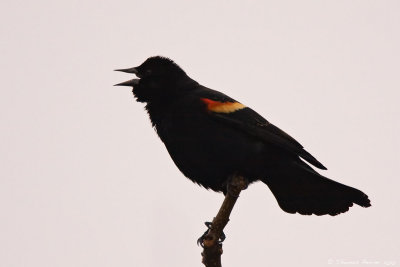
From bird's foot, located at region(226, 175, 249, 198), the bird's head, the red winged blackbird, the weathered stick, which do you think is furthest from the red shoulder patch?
the weathered stick

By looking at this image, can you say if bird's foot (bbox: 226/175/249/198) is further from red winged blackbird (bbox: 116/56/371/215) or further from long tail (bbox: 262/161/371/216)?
long tail (bbox: 262/161/371/216)

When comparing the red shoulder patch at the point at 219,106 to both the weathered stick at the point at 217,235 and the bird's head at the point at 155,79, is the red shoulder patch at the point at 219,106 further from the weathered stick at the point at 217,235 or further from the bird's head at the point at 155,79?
the weathered stick at the point at 217,235

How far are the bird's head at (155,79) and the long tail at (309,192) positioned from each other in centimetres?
162

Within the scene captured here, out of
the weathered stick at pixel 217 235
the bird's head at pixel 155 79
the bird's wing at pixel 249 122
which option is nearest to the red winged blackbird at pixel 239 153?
the bird's wing at pixel 249 122

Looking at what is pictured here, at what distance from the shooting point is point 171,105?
6559 mm

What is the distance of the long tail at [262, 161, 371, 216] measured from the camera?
237 inches

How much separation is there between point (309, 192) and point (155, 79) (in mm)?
2242

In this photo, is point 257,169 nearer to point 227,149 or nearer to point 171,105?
point 227,149

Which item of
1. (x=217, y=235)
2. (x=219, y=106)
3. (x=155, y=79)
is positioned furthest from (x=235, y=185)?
(x=155, y=79)

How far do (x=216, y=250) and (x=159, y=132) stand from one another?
2.01m

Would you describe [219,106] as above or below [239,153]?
above

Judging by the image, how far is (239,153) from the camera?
19.7ft

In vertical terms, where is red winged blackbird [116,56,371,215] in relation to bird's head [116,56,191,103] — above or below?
below

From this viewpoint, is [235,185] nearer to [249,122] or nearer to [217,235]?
[217,235]
